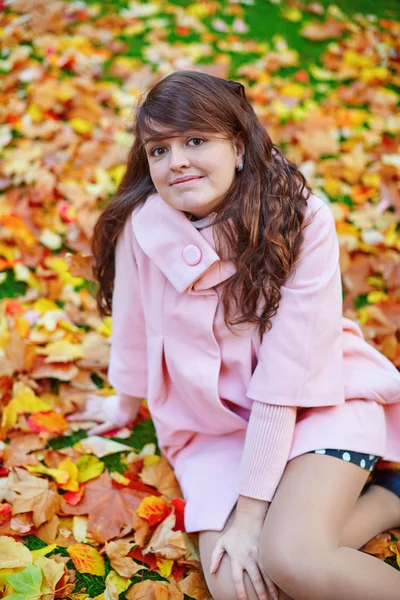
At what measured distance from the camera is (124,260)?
6.54 ft

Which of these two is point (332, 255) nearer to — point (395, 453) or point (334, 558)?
point (395, 453)

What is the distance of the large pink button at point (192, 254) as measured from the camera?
177 centimetres

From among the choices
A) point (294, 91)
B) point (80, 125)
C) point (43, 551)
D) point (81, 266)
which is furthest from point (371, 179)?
point (43, 551)

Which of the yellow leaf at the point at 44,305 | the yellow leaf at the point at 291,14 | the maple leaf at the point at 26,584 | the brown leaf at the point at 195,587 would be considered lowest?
the brown leaf at the point at 195,587

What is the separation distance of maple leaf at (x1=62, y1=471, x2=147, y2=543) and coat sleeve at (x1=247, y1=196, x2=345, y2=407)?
58cm

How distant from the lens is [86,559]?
1.92 metres

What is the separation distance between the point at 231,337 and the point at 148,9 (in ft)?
11.5

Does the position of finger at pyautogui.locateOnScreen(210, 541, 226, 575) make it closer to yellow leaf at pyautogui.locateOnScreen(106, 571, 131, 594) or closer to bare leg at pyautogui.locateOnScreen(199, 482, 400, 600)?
bare leg at pyautogui.locateOnScreen(199, 482, 400, 600)

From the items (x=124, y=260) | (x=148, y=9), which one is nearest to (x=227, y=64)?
(x=148, y=9)

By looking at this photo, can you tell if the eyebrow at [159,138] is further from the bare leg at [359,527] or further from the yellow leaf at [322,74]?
the yellow leaf at [322,74]

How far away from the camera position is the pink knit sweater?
5.90 ft

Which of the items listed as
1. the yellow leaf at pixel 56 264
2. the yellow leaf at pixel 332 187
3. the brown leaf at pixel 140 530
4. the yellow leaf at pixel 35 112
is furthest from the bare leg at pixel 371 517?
the yellow leaf at pixel 35 112

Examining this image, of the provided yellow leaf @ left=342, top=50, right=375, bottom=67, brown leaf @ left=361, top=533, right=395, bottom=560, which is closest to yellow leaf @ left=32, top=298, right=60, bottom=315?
brown leaf @ left=361, top=533, right=395, bottom=560

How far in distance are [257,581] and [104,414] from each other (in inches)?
34.1
